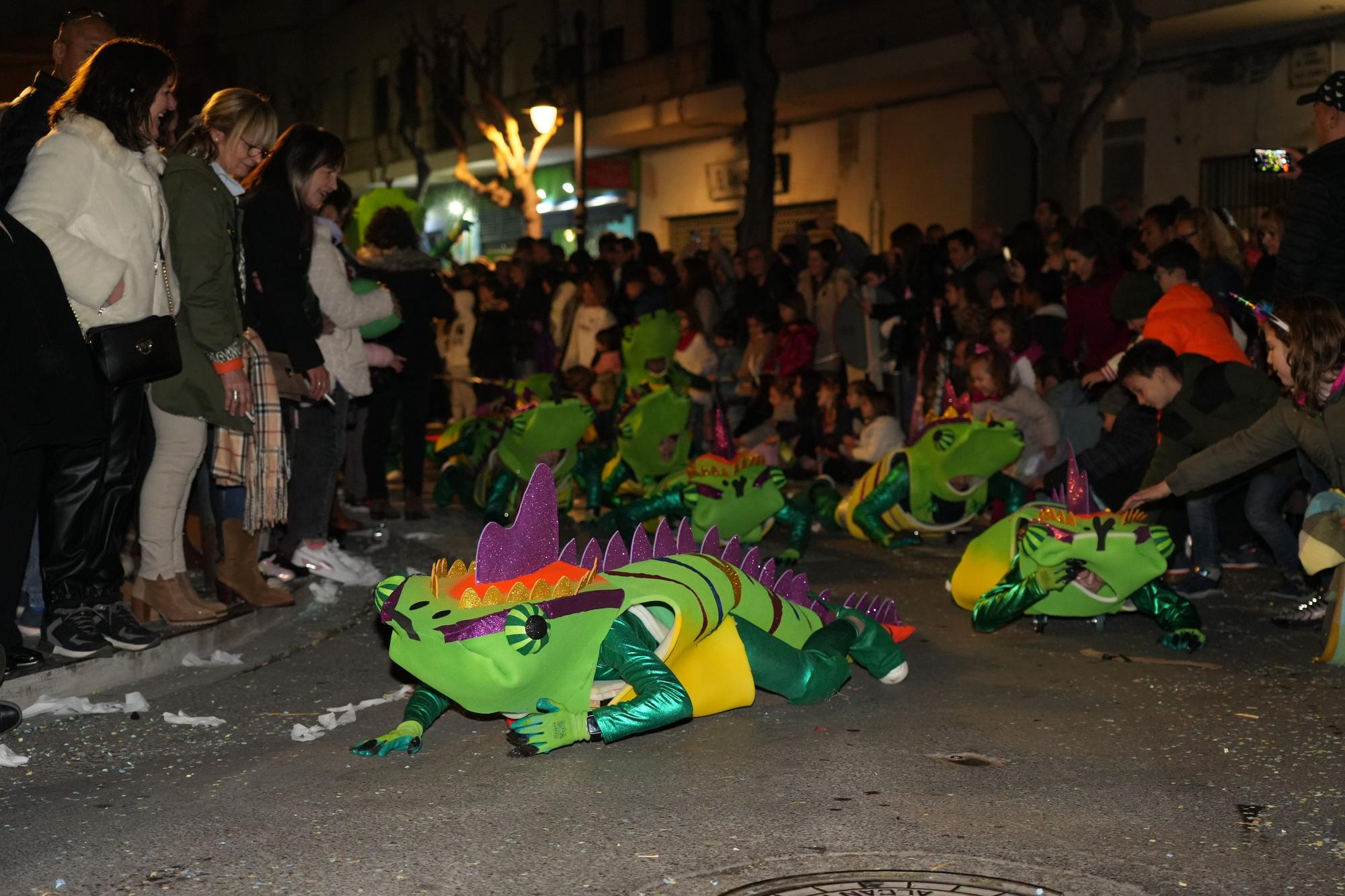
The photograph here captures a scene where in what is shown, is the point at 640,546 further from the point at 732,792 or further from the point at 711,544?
the point at 732,792

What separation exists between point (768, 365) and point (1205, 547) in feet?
21.9

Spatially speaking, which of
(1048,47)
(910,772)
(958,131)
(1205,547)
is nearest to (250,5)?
(958,131)

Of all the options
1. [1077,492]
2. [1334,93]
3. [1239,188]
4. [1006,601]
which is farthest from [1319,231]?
[1239,188]

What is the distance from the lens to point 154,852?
3986 millimetres

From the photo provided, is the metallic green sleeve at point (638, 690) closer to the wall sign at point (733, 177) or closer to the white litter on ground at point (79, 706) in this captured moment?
the white litter on ground at point (79, 706)

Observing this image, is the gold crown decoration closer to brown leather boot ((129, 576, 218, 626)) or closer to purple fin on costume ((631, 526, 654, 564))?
purple fin on costume ((631, 526, 654, 564))

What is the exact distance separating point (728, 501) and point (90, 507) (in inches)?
147

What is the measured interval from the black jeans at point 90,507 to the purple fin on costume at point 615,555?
1997mm

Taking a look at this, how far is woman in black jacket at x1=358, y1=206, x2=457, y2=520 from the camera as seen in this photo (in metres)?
10.2

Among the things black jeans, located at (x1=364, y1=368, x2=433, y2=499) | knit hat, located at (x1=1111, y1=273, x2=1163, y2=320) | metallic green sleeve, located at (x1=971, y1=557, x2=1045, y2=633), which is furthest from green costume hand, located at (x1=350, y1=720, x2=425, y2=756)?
knit hat, located at (x1=1111, y1=273, x2=1163, y2=320)

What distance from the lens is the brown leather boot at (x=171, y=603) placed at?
20.8 feet

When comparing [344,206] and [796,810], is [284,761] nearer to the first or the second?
[796,810]

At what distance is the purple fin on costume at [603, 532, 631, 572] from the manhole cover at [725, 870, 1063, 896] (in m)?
1.53

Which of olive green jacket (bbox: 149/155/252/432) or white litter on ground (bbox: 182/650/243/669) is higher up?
olive green jacket (bbox: 149/155/252/432)
